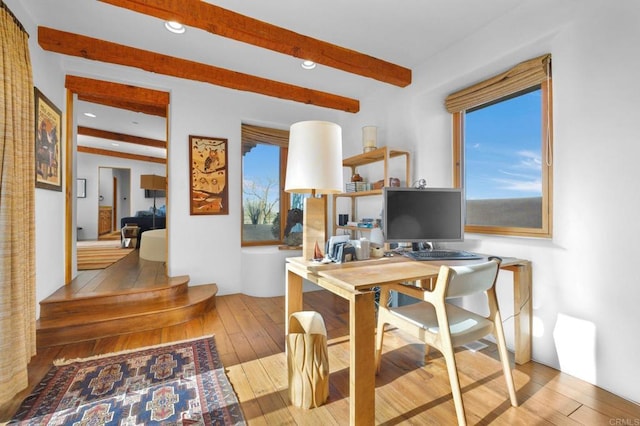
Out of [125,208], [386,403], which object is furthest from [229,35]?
[125,208]

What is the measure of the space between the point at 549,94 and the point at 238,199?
3.17 metres

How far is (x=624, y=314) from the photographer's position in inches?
62.2

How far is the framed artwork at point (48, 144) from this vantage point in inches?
90.1

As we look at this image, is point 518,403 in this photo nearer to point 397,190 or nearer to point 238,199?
point 397,190

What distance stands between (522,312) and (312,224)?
5.10ft

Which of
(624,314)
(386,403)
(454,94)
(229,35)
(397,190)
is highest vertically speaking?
(229,35)

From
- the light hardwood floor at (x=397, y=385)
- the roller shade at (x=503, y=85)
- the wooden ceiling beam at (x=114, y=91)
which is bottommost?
the light hardwood floor at (x=397, y=385)

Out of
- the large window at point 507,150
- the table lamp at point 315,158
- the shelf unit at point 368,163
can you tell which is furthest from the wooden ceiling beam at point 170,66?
the table lamp at point 315,158

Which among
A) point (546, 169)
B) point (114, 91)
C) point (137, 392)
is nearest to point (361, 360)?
point (137, 392)

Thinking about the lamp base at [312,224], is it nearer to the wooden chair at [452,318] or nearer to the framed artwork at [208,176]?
the wooden chair at [452,318]

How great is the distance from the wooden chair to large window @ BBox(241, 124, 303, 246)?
8.47 ft

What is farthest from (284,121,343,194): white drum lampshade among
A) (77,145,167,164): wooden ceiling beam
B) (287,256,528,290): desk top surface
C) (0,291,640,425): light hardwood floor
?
(77,145,167,164): wooden ceiling beam

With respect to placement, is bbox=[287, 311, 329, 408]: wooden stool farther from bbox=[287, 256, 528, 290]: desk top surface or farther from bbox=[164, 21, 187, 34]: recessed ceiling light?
bbox=[164, 21, 187, 34]: recessed ceiling light

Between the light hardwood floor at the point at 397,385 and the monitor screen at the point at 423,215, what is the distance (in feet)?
2.86
